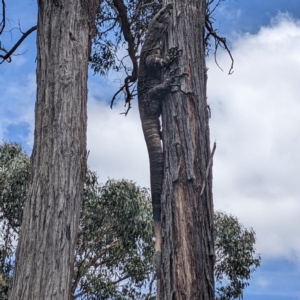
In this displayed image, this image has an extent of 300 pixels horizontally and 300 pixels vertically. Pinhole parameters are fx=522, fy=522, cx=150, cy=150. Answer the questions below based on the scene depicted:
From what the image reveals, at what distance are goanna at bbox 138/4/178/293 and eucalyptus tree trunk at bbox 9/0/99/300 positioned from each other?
2.03ft

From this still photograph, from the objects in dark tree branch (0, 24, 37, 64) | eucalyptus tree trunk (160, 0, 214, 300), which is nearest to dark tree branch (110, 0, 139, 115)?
dark tree branch (0, 24, 37, 64)

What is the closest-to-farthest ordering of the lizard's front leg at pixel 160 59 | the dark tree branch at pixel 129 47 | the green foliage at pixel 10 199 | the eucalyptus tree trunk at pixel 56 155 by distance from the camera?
the eucalyptus tree trunk at pixel 56 155, the lizard's front leg at pixel 160 59, the dark tree branch at pixel 129 47, the green foliage at pixel 10 199

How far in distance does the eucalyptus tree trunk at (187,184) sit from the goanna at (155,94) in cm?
11

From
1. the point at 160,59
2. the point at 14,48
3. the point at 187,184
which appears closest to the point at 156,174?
the point at 187,184

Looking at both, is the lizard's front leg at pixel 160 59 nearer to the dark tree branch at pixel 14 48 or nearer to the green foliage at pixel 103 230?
the dark tree branch at pixel 14 48

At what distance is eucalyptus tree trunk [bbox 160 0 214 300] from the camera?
383 centimetres

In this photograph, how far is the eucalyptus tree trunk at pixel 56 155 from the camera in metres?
3.64

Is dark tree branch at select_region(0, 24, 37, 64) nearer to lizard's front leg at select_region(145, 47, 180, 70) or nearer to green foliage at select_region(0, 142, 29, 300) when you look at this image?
lizard's front leg at select_region(145, 47, 180, 70)

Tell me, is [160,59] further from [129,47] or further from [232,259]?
[232,259]

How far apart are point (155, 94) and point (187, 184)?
0.97 metres

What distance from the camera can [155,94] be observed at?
462 centimetres

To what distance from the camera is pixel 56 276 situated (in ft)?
11.9

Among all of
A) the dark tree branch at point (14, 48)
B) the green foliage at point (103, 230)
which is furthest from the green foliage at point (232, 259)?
the dark tree branch at point (14, 48)

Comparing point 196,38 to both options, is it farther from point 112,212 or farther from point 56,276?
point 112,212
